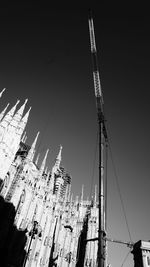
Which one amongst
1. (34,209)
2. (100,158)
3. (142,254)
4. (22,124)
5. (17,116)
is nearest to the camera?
(100,158)

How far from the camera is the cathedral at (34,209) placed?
112 ft

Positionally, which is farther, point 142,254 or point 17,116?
point 17,116

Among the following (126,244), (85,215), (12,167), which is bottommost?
(126,244)

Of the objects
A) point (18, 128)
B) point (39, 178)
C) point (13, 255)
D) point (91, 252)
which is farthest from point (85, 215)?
point (18, 128)

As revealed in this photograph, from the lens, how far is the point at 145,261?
1316 inches

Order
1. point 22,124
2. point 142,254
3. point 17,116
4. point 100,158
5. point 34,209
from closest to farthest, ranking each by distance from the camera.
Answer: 1. point 100,158
2. point 142,254
3. point 34,209
4. point 17,116
5. point 22,124

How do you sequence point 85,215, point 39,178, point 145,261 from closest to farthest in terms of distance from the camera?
point 145,261
point 39,178
point 85,215

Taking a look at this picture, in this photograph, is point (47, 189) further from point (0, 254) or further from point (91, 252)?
point (91, 252)

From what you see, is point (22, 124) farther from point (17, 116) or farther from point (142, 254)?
point (142, 254)

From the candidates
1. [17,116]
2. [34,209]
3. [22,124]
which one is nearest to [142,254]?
[34,209]

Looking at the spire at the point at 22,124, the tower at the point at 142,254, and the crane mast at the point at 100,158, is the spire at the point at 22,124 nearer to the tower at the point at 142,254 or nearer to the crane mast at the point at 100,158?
the crane mast at the point at 100,158

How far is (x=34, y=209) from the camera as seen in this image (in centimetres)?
3872

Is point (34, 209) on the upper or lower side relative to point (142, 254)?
upper

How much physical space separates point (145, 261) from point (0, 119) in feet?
127
